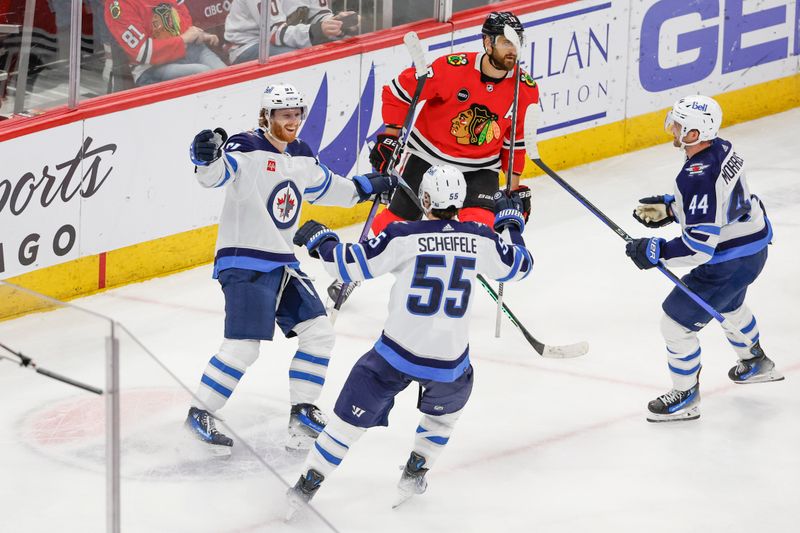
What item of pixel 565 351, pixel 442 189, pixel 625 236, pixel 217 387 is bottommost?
pixel 565 351

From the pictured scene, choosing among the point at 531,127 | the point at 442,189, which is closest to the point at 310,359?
the point at 442,189

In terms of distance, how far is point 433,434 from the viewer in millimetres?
4137

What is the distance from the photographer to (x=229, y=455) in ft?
9.55

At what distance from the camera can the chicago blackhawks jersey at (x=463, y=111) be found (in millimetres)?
5484

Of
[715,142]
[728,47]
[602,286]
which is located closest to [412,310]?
[715,142]

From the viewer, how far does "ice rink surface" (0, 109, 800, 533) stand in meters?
2.83

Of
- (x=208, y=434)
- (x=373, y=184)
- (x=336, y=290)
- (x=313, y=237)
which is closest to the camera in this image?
(x=208, y=434)

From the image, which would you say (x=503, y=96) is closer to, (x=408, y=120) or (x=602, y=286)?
(x=408, y=120)

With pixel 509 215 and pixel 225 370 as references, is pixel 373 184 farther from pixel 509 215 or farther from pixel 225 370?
pixel 225 370

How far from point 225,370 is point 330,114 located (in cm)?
261

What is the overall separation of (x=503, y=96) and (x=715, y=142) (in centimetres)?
104

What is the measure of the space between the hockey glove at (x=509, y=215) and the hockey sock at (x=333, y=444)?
84 centimetres

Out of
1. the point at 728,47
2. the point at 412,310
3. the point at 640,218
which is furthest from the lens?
the point at 728,47

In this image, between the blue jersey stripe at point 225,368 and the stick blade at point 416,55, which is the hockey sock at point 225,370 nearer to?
the blue jersey stripe at point 225,368
